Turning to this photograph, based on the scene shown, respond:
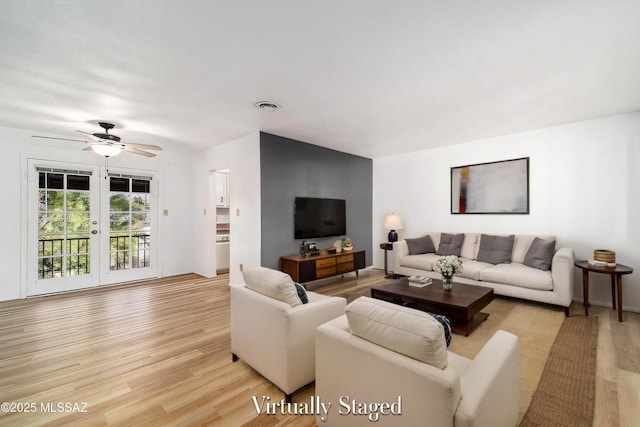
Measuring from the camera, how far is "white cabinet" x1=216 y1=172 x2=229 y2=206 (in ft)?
20.3

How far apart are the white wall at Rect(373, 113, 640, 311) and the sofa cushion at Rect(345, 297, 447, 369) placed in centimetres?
415

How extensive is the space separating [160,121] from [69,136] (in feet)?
6.52

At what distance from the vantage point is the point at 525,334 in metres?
2.91

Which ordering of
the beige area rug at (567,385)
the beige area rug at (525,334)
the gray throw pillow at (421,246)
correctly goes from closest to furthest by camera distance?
the beige area rug at (567,385) < the beige area rug at (525,334) < the gray throw pillow at (421,246)

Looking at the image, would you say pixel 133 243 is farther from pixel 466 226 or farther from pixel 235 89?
pixel 466 226

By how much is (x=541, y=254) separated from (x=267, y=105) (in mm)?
4079

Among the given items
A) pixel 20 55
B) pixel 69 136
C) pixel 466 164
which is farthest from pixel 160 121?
pixel 466 164

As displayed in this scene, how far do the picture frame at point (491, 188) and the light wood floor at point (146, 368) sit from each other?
5.83 ft

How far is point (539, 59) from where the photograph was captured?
233 centimetres

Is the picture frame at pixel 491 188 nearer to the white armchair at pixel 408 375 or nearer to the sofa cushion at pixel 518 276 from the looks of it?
the sofa cushion at pixel 518 276

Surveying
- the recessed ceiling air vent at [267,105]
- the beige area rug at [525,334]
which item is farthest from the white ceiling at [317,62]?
the beige area rug at [525,334]

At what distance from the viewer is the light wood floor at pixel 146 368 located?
1788 millimetres

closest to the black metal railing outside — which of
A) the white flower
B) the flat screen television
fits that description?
the flat screen television

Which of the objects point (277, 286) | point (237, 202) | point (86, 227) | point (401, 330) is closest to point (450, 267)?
point (277, 286)
